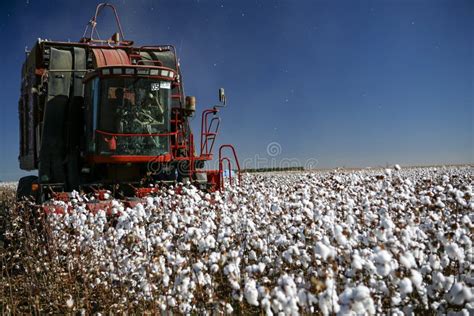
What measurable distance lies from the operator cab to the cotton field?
2.96 m

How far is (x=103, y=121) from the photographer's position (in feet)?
30.1

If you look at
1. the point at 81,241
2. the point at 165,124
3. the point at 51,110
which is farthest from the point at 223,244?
the point at 51,110

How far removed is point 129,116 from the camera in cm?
918

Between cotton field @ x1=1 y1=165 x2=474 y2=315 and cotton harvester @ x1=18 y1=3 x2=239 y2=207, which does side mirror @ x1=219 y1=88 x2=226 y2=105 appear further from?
cotton field @ x1=1 y1=165 x2=474 y2=315

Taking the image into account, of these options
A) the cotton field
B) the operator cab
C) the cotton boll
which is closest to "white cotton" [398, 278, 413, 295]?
the cotton field

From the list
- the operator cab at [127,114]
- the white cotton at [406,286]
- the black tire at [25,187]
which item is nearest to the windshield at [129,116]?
the operator cab at [127,114]

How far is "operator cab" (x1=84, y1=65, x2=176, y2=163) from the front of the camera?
912 centimetres

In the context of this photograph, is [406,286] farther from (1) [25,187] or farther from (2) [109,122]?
(1) [25,187]

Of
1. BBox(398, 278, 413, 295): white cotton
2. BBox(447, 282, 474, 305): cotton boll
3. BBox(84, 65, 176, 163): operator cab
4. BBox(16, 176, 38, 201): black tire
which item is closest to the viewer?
BBox(398, 278, 413, 295): white cotton

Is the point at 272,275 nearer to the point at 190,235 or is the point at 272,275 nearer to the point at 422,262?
the point at 190,235

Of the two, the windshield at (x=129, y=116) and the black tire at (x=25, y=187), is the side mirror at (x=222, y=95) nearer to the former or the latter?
the windshield at (x=129, y=116)

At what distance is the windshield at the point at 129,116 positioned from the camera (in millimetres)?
9133

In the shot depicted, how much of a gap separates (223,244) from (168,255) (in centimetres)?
67

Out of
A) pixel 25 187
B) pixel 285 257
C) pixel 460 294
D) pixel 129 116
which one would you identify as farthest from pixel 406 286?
pixel 25 187
